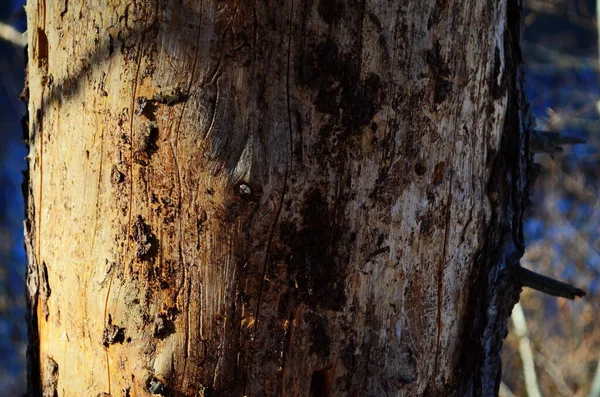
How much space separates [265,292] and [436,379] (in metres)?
0.51

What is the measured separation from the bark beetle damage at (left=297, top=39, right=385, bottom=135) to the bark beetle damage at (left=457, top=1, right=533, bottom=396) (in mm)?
381

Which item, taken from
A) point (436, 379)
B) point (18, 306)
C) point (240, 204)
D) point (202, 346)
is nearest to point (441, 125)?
point (240, 204)

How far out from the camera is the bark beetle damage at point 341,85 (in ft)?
4.09

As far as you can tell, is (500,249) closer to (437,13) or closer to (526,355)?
(437,13)

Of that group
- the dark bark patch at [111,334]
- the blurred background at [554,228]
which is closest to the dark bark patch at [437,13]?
the dark bark patch at [111,334]

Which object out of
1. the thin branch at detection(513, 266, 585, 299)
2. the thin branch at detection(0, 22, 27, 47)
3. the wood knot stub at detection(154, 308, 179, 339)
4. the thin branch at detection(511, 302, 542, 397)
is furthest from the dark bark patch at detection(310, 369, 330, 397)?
the thin branch at detection(511, 302, 542, 397)

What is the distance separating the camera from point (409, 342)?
1.41 m

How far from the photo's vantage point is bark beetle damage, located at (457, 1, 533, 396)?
1.54 metres

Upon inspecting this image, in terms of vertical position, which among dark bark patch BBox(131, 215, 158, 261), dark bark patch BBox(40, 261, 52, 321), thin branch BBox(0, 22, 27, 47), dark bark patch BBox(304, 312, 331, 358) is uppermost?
thin branch BBox(0, 22, 27, 47)

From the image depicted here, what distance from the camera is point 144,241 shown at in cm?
126

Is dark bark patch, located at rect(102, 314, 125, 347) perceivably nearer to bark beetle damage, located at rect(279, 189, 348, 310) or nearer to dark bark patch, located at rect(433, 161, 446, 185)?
bark beetle damage, located at rect(279, 189, 348, 310)

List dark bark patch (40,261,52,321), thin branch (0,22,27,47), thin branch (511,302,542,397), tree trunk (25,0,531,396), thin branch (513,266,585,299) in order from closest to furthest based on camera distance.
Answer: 1. tree trunk (25,0,531,396)
2. dark bark patch (40,261,52,321)
3. thin branch (513,266,585,299)
4. thin branch (0,22,27,47)
5. thin branch (511,302,542,397)

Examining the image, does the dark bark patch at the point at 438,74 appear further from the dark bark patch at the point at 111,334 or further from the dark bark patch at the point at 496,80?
the dark bark patch at the point at 111,334

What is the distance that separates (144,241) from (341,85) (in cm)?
51
